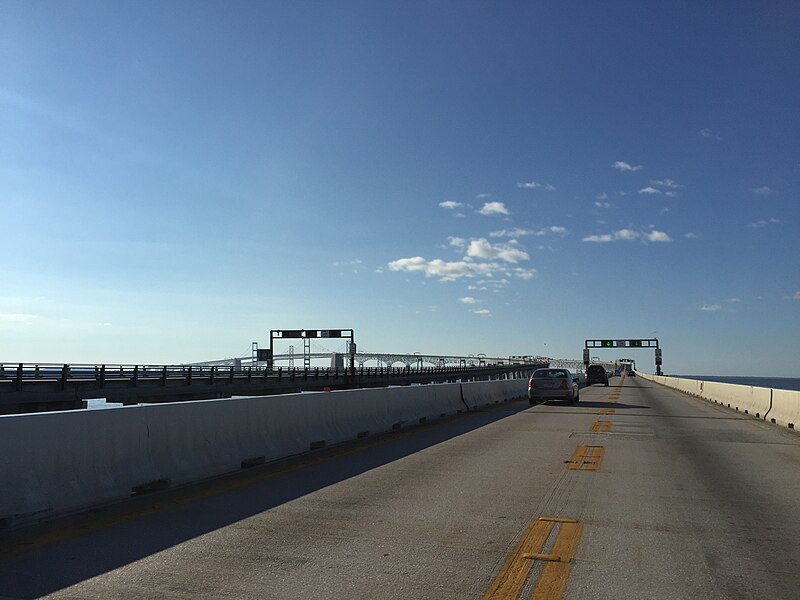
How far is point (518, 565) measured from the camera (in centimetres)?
522

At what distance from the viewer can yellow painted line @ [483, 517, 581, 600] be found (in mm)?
4621

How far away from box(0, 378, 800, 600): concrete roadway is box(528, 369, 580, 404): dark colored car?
17519 millimetres

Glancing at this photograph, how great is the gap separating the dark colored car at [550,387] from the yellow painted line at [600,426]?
9164 millimetres


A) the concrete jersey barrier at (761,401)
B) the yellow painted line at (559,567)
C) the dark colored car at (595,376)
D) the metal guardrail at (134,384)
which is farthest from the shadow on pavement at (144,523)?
the dark colored car at (595,376)

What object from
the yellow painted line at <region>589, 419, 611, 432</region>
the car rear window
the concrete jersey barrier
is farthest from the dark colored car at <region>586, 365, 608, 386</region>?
the yellow painted line at <region>589, 419, 611, 432</region>

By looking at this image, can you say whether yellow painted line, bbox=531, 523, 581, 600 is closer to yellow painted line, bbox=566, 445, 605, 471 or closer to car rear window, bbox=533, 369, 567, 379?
yellow painted line, bbox=566, 445, 605, 471

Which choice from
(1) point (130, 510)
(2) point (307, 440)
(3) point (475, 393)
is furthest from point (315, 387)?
(1) point (130, 510)

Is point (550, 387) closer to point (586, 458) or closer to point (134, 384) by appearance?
point (586, 458)

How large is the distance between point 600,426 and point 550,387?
1101cm

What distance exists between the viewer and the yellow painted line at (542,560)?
4621mm

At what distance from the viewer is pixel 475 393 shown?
26.7 metres

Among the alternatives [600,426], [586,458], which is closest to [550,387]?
[600,426]

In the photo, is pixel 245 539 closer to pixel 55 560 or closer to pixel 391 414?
pixel 55 560

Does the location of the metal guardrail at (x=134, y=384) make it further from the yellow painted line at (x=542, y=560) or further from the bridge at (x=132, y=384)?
the yellow painted line at (x=542, y=560)
